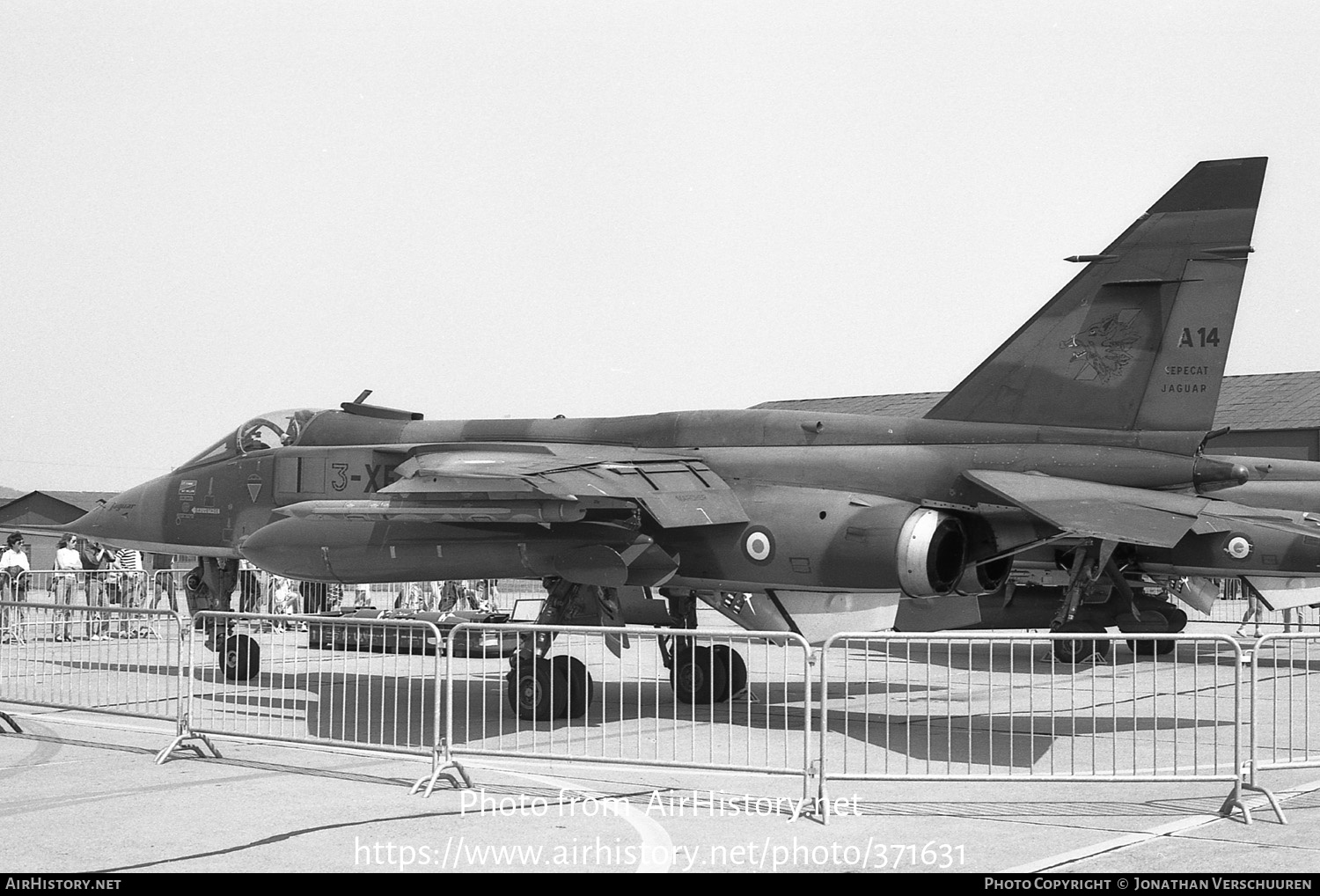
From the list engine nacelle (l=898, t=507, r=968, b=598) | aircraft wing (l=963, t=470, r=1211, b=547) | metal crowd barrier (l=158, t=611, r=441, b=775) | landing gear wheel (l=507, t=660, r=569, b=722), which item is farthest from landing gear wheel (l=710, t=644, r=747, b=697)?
aircraft wing (l=963, t=470, r=1211, b=547)

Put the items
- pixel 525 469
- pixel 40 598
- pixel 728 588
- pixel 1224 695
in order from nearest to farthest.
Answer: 1. pixel 525 469
2. pixel 728 588
3. pixel 1224 695
4. pixel 40 598

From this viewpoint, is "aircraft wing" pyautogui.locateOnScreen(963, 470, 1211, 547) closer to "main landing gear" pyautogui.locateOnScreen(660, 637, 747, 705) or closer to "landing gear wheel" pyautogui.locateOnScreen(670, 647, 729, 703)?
"main landing gear" pyautogui.locateOnScreen(660, 637, 747, 705)

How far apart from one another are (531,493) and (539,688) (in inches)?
65.5

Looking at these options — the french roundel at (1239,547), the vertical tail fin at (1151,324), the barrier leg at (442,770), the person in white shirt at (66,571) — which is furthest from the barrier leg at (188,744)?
the french roundel at (1239,547)

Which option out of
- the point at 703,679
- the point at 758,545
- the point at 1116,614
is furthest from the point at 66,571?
the point at 1116,614

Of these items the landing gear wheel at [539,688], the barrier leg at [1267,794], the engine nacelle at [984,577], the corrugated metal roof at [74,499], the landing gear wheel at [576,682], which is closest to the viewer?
the barrier leg at [1267,794]

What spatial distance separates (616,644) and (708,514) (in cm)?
168

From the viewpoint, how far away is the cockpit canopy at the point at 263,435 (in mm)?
14312

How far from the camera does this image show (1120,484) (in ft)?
36.0

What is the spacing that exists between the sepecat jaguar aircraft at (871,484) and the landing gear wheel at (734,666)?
0.05 metres

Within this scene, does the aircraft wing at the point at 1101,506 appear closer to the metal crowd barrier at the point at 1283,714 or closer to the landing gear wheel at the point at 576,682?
the metal crowd barrier at the point at 1283,714

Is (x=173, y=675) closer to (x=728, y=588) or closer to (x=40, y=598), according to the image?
(x=728, y=588)

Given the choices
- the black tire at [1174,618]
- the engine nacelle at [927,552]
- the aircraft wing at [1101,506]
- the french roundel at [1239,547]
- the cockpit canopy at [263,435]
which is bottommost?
the black tire at [1174,618]

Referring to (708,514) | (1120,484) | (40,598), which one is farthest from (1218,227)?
(40,598)
